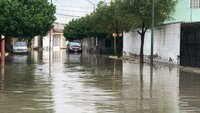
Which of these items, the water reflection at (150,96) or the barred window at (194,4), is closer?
the water reflection at (150,96)

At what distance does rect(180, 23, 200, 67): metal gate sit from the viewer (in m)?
34.8

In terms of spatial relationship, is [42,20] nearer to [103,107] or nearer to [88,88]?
[88,88]

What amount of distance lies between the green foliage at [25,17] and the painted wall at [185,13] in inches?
427

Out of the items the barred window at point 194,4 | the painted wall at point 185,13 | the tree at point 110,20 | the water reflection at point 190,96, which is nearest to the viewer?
the water reflection at point 190,96

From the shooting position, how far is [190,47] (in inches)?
1426

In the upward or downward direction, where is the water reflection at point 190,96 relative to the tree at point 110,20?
downward

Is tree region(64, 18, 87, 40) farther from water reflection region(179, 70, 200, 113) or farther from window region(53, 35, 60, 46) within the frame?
water reflection region(179, 70, 200, 113)

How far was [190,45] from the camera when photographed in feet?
119

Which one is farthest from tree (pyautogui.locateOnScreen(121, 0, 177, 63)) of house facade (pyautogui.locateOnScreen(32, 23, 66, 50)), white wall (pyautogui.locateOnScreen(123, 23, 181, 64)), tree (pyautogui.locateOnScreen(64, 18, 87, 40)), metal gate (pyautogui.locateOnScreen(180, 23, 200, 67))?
house facade (pyautogui.locateOnScreen(32, 23, 66, 50))

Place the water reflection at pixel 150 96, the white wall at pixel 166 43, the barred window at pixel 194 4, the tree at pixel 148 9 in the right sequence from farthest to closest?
the barred window at pixel 194 4, the tree at pixel 148 9, the white wall at pixel 166 43, the water reflection at pixel 150 96

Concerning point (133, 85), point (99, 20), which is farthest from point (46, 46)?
point (133, 85)

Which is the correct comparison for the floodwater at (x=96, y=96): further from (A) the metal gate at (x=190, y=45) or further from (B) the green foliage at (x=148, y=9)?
(B) the green foliage at (x=148, y=9)

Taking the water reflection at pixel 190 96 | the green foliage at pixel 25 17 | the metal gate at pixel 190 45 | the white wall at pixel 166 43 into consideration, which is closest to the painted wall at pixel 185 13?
the white wall at pixel 166 43

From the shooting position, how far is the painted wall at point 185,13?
43844mm
